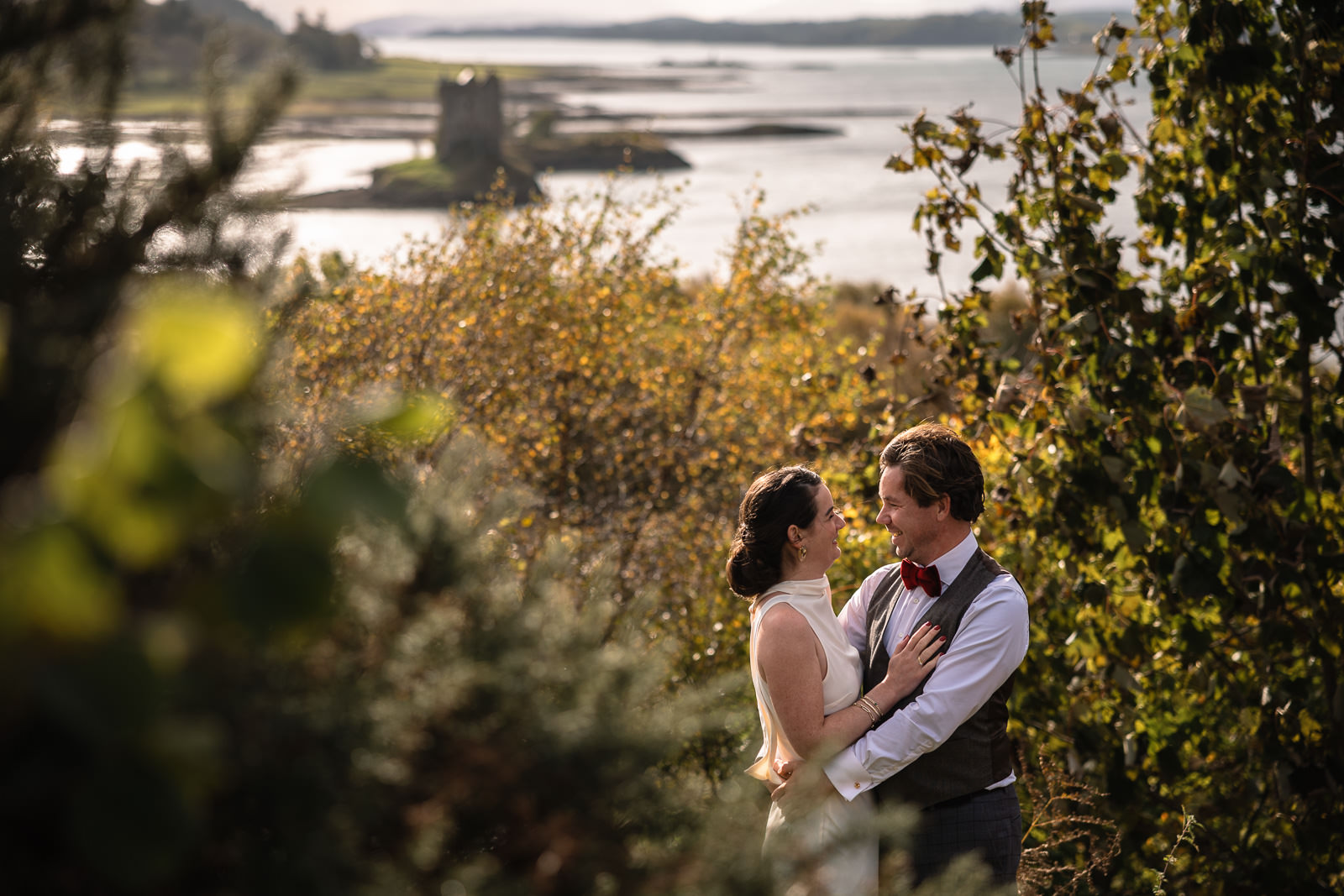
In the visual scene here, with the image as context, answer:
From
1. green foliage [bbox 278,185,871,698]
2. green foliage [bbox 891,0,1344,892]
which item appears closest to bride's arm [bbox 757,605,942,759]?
green foliage [bbox 891,0,1344,892]

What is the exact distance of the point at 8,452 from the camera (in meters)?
0.83

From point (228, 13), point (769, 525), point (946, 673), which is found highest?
point (228, 13)

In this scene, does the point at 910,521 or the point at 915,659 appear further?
the point at 910,521

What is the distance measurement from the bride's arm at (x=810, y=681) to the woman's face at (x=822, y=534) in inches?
6.8

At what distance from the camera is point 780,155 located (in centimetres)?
3419

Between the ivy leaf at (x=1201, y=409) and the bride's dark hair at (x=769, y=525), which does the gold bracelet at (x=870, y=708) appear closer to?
the bride's dark hair at (x=769, y=525)

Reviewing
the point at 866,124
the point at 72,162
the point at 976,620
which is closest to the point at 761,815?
the point at 72,162

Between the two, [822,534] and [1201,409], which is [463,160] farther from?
[822,534]

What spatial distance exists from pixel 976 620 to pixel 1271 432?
183 centimetres

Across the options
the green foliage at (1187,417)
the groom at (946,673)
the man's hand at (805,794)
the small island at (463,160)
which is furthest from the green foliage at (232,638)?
the small island at (463,160)

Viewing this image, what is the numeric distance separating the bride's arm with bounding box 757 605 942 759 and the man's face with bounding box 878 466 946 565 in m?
0.22

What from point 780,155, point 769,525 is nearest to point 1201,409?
point 769,525

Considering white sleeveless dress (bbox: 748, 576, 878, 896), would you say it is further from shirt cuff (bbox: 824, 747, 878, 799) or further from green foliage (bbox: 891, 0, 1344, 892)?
green foliage (bbox: 891, 0, 1344, 892)

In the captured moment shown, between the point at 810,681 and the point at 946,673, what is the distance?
31 centimetres
